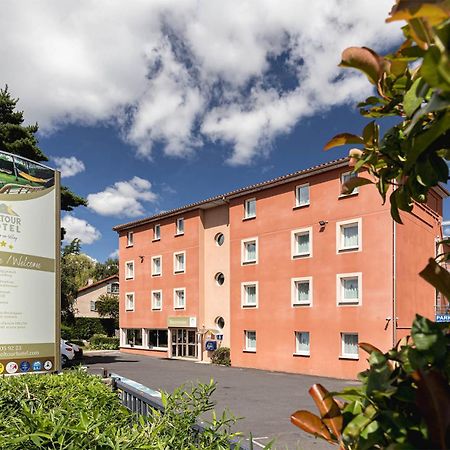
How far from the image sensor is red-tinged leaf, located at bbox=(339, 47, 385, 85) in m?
1.15

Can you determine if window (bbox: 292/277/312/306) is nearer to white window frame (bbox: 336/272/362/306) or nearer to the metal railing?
white window frame (bbox: 336/272/362/306)

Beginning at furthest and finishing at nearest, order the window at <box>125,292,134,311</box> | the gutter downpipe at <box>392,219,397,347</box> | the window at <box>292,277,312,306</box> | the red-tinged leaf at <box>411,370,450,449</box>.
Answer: the window at <box>125,292,134,311</box> < the window at <box>292,277,312,306</box> < the gutter downpipe at <box>392,219,397,347</box> < the red-tinged leaf at <box>411,370,450,449</box>

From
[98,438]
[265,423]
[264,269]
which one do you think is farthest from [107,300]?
[98,438]

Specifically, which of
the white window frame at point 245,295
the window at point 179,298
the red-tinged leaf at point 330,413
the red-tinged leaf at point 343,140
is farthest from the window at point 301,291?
the red-tinged leaf at point 330,413

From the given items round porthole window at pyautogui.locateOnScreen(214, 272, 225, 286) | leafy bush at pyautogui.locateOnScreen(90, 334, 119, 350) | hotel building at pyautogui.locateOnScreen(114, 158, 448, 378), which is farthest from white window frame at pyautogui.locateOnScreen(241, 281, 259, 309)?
leafy bush at pyautogui.locateOnScreen(90, 334, 119, 350)

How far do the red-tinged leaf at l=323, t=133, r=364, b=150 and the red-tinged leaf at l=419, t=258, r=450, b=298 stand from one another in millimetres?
498

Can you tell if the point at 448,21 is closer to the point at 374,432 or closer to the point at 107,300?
the point at 374,432

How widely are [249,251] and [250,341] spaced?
462 cm

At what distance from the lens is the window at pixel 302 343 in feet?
69.6

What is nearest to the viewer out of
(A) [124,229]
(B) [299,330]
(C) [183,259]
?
(B) [299,330]

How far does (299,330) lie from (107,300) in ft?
93.7

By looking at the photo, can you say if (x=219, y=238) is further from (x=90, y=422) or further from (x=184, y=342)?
(x=90, y=422)

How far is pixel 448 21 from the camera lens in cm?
77

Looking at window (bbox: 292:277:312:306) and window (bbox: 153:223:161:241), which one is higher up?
window (bbox: 153:223:161:241)
